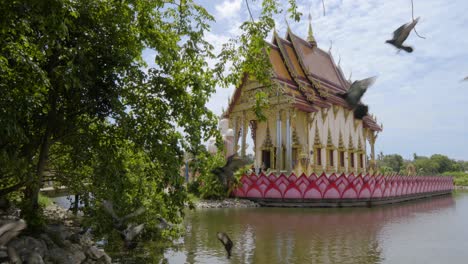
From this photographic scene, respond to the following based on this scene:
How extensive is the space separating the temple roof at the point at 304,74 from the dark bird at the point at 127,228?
11795mm

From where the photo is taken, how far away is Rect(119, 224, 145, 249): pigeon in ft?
17.2

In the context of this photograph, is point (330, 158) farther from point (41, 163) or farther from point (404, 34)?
point (404, 34)

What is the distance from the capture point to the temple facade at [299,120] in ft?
57.4

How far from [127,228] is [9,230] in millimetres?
1909

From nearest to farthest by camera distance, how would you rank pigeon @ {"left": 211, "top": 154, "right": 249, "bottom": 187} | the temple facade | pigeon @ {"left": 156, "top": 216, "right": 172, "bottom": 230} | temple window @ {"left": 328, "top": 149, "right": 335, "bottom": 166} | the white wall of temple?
pigeon @ {"left": 211, "top": 154, "right": 249, "bottom": 187}, pigeon @ {"left": 156, "top": 216, "right": 172, "bottom": 230}, the temple facade, the white wall of temple, temple window @ {"left": 328, "top": 149, "right": 335, "bottom": 166}

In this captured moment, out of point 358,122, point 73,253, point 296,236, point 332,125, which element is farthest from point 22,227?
point 358,122

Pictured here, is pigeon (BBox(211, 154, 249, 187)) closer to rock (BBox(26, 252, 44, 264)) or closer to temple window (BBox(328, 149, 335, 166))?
rock (BBox(26, 252, 44, 264))

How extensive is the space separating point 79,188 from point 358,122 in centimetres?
2143

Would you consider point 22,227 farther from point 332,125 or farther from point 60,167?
point 332,125

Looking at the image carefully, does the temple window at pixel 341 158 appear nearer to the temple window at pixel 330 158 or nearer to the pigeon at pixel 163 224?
the temple window at pixel 330 158

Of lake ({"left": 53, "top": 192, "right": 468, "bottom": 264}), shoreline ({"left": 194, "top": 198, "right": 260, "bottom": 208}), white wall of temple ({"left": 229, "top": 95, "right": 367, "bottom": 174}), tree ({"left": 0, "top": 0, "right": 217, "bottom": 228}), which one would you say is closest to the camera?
tree ({"left": 0, "top": 0, "right": 217, "bottom": 228})

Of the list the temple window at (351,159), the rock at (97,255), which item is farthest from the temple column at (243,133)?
the rock at (97,255)

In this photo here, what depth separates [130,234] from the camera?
17.3ft

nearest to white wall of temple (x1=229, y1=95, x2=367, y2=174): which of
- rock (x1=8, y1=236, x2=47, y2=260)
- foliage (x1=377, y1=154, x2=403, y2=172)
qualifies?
rock (x1=8, y1=236, x2=47, y2=260)
